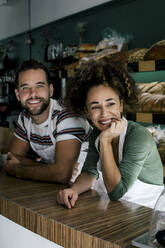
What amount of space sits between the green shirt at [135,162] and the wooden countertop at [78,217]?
0.31 ft

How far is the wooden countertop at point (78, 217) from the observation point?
2.85 ft

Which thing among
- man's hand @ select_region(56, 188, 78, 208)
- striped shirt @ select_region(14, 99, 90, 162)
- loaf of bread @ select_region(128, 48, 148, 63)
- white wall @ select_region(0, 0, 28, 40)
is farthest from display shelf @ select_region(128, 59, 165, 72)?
white wall @ select_region(0, 0, 28, 40)

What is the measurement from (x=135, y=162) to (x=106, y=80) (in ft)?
1.40

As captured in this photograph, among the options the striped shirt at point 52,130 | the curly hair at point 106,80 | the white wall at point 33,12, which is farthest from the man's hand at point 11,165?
the white wall at point 33,12

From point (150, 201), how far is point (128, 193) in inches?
5.2

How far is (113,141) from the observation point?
1458 millimetres

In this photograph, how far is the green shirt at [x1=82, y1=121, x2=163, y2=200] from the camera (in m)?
1.22

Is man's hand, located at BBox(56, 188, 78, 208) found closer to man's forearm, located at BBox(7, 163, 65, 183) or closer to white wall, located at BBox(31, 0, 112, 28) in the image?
man's forearm, located at BBox(7, 163, 65, 183)

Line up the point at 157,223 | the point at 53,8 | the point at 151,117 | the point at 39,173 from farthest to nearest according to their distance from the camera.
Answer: the point at 53,8 < the point at 151,117 < the point at 39,173 < the point at 157,223

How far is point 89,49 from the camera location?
318 cm

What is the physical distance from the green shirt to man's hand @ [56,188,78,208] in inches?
6.1

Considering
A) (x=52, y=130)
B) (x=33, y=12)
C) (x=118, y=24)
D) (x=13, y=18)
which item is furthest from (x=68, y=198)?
(x=13, y=18)

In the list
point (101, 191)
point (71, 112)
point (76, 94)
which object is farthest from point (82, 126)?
point (101, 191)

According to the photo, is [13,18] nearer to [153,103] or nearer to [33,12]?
[33,12]
